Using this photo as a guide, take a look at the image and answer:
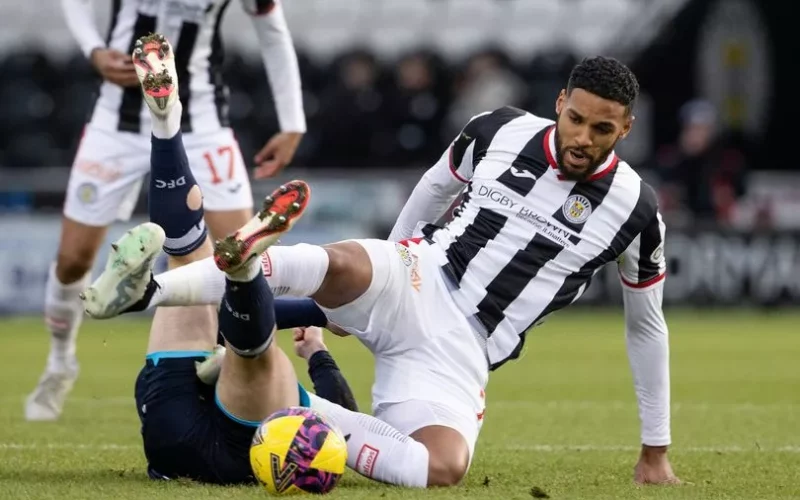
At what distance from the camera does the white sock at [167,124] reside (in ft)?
17.3

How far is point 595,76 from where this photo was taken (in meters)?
5.32

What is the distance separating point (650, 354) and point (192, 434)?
1.73 m

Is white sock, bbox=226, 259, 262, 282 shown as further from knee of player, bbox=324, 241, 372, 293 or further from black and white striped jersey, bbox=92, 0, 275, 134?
black and white striped jersey, bbox=92, 0, 275, 134

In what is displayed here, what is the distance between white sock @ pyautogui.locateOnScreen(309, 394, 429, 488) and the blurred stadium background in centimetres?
161

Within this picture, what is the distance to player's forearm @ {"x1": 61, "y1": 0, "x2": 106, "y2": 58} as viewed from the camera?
743cm

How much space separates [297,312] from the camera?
532 centimetres

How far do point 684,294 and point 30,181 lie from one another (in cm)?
675

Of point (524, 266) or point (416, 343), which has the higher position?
point (524, 266)

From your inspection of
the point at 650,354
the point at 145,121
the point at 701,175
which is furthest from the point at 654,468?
the point at 701,175

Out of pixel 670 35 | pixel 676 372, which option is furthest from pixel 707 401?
pixel 670 35

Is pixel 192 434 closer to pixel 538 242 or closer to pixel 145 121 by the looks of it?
pixel 538 242

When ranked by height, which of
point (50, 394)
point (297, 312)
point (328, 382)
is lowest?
point (50, 394)

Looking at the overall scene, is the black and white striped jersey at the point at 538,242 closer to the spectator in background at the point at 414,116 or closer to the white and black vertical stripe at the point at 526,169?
the white and black vertical stripe at the point at 526,169

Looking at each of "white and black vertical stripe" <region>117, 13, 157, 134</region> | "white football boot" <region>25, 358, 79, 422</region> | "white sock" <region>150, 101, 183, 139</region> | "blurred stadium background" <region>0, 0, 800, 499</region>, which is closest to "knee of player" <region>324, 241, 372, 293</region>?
"white sock" <region>150, 101, 183, 139</region>
